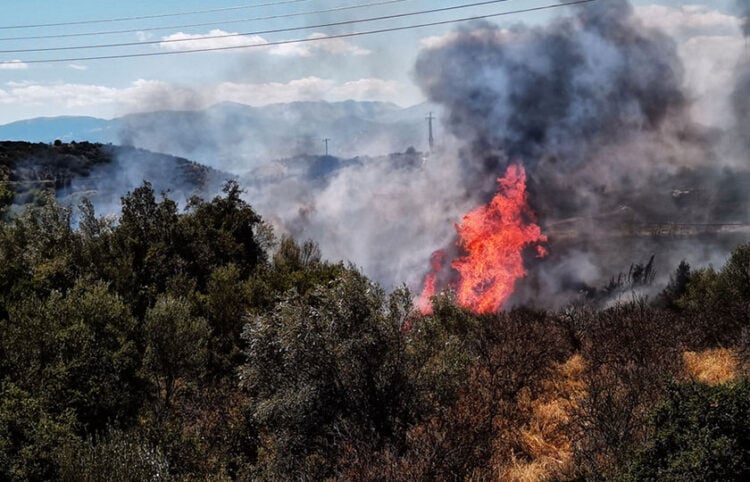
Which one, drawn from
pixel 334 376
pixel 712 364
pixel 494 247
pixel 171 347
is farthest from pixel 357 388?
pixel 494 247

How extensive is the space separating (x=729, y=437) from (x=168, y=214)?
35.4 meters

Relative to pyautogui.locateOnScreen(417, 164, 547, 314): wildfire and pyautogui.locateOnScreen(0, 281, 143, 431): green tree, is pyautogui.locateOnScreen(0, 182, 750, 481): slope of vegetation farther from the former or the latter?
pyautogui.locateOnScreen(417, 164, 547, 314): wildfire

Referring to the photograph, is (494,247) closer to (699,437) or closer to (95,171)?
(699,437)

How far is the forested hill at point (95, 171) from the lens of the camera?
348ft

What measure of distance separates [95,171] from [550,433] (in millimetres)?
128091

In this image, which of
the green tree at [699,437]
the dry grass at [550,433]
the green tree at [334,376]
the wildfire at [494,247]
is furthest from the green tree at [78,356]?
the wildfire at [494,247]

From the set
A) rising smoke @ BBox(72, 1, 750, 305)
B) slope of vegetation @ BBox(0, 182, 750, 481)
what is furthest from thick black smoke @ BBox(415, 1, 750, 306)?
slope of vegetation @ BBox(0, 182, 750, 481)

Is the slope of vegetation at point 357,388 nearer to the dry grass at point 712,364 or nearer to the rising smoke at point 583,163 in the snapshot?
the dry grass at point 712,364

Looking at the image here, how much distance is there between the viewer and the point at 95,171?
408 ft

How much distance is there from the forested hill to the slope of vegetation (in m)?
75.0

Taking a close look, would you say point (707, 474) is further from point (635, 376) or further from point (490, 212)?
point (490, 212)

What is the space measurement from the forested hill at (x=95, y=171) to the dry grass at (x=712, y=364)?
85837 millimetres

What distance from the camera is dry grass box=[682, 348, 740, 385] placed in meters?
19.9

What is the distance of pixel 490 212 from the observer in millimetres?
57219
